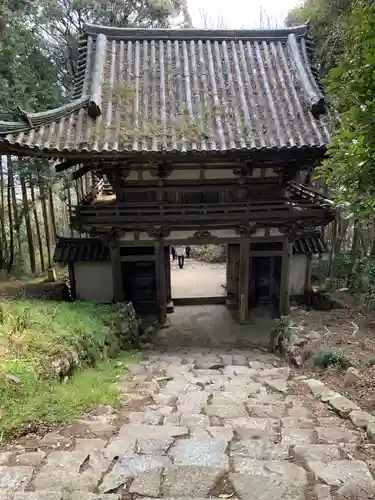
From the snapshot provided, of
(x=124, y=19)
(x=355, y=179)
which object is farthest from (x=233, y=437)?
(x=124, y=19)

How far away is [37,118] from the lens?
912cm

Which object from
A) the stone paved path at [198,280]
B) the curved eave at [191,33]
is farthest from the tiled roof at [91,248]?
the curved eave at [191,33]

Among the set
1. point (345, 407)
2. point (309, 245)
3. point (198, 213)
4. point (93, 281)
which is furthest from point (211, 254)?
point (345, 407)

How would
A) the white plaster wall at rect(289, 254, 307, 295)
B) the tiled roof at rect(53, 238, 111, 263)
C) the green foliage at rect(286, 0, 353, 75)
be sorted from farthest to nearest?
the white plaster wall at rect(289, 254, 307, 295) → the tiled roof at rect(53, 238, 111, 263) → the green foliage at rect(286, 0, 353, 75)

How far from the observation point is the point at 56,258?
13.3 metres

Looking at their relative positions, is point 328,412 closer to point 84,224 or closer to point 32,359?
point 32,359

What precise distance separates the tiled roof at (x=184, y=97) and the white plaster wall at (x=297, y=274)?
5336mm

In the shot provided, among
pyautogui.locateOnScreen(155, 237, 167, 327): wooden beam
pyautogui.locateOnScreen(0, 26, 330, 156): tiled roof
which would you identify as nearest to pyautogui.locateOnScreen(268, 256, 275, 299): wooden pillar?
pyautogui.locateOnScreen(155, 237, 167, 327): wooden beam

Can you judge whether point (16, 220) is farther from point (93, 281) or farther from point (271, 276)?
point (271, 276)

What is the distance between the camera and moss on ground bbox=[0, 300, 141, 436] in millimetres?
4320

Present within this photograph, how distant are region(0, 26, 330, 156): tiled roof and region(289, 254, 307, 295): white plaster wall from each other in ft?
17.5

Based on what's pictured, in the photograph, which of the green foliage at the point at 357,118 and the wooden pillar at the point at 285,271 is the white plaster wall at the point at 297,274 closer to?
the wooden pillar at the point at 285,271

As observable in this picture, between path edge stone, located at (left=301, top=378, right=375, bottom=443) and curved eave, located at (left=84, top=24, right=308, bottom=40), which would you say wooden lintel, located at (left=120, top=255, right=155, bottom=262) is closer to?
path edge stone, located at (left=301, top=378, right=375, bottom=443)

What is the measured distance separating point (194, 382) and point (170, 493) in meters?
3.71
